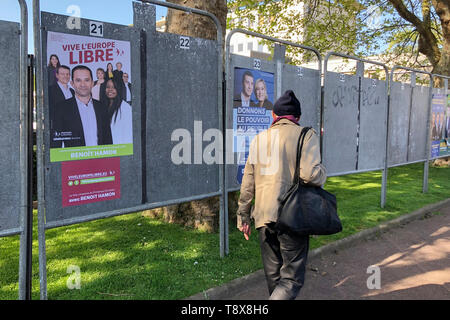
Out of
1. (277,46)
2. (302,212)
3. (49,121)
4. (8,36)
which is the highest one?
(277,46)

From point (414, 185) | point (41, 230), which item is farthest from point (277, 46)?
point (414, 185)

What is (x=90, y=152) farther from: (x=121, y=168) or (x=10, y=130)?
(x=10, y=130)

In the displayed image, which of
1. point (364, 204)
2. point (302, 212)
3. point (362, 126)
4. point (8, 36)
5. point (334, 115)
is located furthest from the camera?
point (364, 204)

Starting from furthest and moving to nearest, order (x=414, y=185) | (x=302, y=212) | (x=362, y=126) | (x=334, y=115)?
(x=414, y=185) → (x=362, y=126) → (x=334, y=115) → (x=302, y=212)

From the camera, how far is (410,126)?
8836 millimetres

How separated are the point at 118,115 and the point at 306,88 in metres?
3.19

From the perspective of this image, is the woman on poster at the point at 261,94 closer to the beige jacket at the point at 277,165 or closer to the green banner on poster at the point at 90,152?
the beige jacket at the point at 277,165

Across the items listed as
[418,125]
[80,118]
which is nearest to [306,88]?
[80,118]

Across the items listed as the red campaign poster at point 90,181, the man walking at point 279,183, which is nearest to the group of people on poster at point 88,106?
the red campaign poster at point 90,181

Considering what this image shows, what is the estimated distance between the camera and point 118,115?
12.1ft

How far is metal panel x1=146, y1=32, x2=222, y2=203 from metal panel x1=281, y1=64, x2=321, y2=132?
53.9 inches
